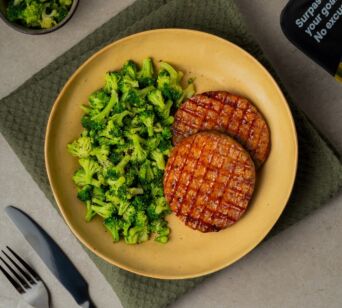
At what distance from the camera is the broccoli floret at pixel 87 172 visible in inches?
106

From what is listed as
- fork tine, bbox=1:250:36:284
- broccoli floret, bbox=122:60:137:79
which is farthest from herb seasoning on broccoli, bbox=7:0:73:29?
fork tine, bbox=1:250:36:284

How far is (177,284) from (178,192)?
60 cm

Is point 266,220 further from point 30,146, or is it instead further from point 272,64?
point 30,146

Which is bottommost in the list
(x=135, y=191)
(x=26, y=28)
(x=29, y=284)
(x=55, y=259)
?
(x=29, y=284)

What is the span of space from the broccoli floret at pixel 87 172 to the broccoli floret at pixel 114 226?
0.67 ft

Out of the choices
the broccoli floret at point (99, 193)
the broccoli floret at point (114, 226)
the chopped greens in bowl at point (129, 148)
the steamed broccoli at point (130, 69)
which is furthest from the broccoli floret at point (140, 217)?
the steamed broccoli at point (130, 69)

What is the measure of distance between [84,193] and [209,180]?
67cm

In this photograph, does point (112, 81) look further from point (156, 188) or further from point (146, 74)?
point (156, 188)

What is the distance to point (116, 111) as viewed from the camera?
266cm

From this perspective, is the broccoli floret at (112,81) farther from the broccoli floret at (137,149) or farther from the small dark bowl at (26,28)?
the small dark bowl at (26,28)

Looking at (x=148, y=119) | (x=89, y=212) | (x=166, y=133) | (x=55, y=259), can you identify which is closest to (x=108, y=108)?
(x=148, y=119)

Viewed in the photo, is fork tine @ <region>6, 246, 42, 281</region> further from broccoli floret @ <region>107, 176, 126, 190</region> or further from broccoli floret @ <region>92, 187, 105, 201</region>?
broccoli floret @ <region>107, 176, 126, 190</region>

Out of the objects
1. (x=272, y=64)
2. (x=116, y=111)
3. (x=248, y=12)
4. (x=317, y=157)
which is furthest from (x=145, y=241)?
(x=248, y=12)

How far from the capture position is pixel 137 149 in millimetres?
2646
